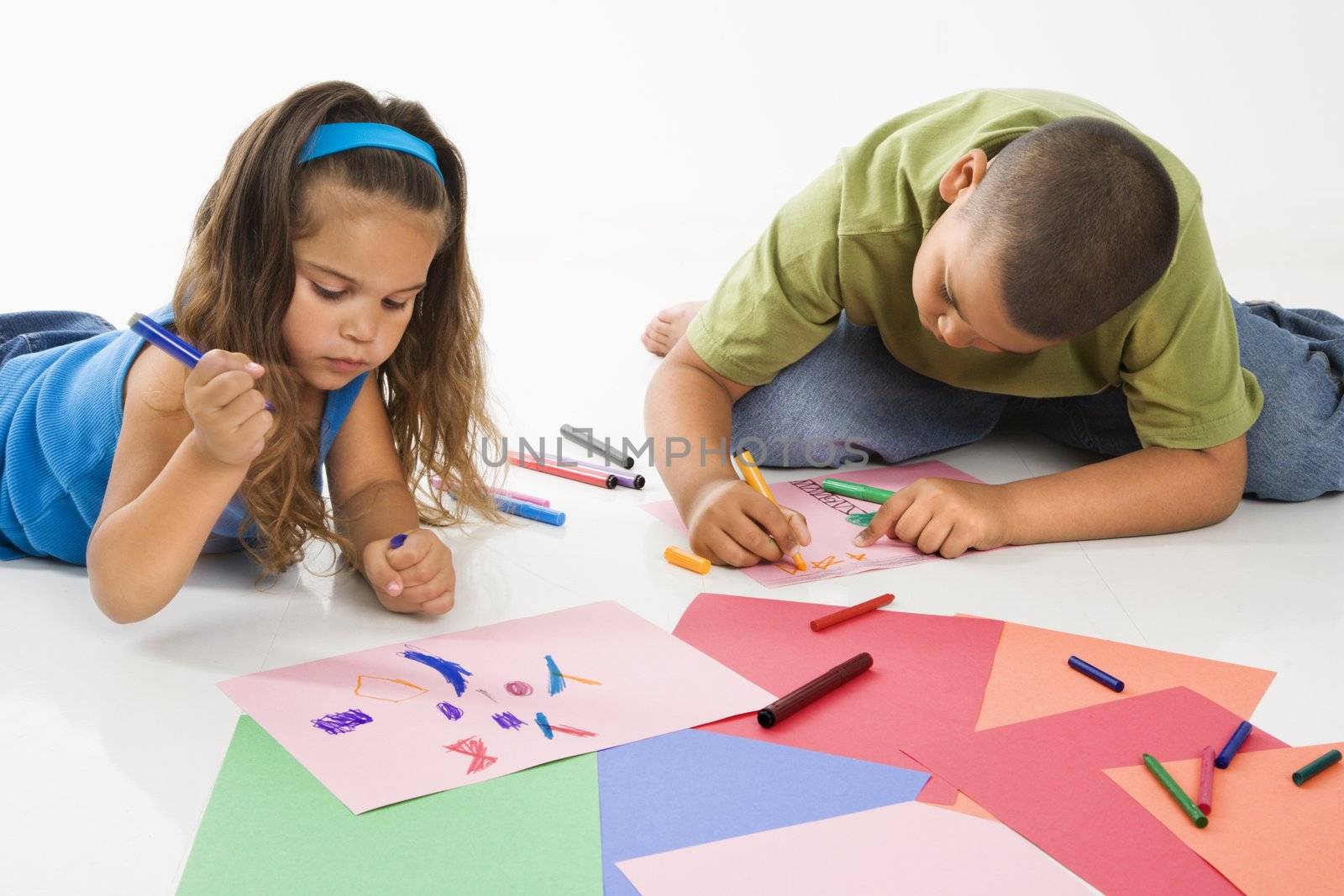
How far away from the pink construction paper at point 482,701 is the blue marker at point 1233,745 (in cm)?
33

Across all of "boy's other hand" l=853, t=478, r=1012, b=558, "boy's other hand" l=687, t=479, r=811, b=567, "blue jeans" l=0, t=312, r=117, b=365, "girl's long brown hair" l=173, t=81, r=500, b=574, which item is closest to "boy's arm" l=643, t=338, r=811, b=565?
"boy's other hand" l=687, t=479, r=811, b=567

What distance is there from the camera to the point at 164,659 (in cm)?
99

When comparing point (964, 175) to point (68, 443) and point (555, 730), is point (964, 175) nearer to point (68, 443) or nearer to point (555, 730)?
point (555, 730)

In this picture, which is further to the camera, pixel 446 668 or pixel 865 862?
pixel 446 668

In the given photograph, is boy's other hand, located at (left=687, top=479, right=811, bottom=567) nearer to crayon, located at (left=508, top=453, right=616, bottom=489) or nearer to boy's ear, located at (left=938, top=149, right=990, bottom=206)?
crayon, located at (left=508, top=453, right=616, bottom=489)

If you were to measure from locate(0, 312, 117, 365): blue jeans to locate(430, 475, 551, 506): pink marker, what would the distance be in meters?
0.47

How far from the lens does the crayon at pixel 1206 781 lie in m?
0.83

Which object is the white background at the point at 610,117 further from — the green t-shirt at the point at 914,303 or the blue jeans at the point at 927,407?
the green t-shirt at the point at 914,303

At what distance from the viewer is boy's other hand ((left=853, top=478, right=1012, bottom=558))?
1224mm

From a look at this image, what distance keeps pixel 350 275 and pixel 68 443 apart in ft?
1.10

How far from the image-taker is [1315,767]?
34.4 inches

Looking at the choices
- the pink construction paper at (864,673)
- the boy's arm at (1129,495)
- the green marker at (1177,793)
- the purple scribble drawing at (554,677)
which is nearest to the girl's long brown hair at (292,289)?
the purple scribble drawing at (554,677)

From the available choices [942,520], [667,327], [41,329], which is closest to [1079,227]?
[942,520]

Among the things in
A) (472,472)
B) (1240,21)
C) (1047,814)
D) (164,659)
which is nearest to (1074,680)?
(1047,814)
